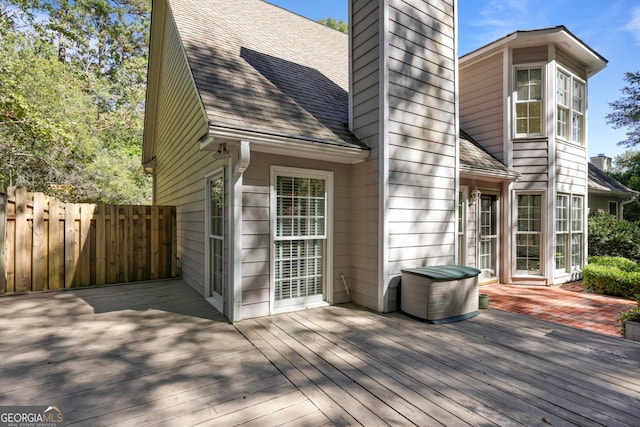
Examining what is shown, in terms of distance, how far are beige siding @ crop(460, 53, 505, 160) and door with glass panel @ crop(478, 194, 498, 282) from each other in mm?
1188

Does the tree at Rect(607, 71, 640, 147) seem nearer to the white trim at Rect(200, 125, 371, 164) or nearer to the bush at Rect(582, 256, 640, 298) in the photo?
the bush at Rect(582, 256, 640, 298)

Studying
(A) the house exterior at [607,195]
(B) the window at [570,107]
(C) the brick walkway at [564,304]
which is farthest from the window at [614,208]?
(C) the brick walkway at [564,304]

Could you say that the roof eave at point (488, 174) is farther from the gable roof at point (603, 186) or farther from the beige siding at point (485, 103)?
the gable roof at point (603, 186)

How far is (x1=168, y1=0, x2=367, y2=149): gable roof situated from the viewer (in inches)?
154

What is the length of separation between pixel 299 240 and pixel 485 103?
5971mm

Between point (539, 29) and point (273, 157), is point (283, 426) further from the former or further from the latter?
point (539, 29)

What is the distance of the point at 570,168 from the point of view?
6.99 metres

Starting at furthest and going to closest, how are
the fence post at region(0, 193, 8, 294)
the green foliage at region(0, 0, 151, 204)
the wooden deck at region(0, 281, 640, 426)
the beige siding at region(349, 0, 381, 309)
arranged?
the green foliage at region(0, 0, 151, 204) < the fence post at region(0, 193, 8, 294) < the beige siding at region(349, 0, 381, 309) < the wooden deck at region(0, 281, 640, 426)

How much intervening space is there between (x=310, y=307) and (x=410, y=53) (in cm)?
405

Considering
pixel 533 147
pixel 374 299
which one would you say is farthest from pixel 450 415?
pixel 533 147

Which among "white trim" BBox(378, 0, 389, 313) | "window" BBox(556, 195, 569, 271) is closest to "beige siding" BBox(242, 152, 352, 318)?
"white trim" BBox(378, 0, 389, 313)

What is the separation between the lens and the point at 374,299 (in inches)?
166

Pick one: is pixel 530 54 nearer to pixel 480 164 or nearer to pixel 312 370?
pixel 480 164

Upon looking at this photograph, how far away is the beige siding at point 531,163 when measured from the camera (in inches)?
259
